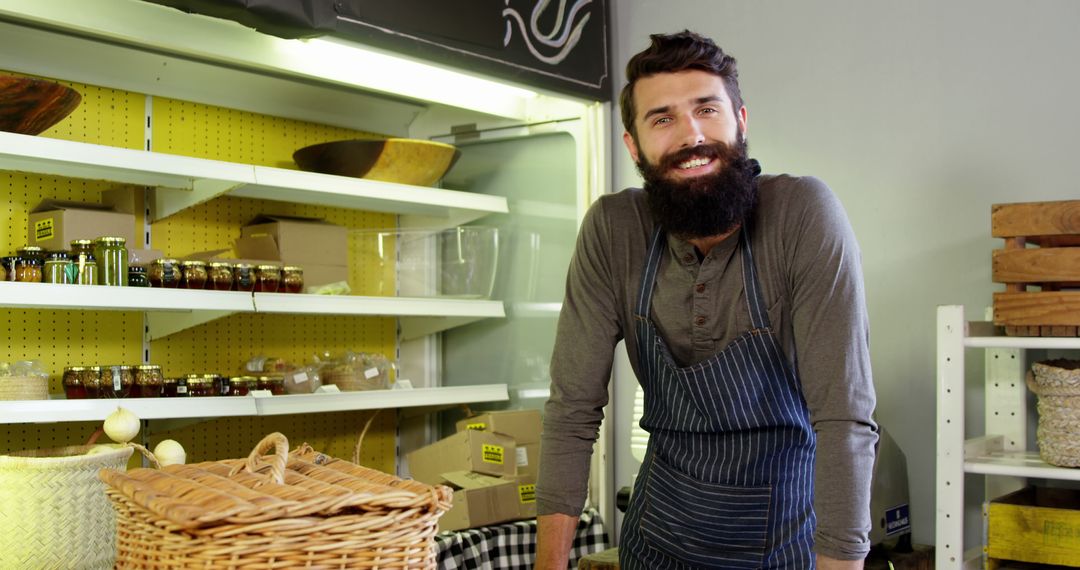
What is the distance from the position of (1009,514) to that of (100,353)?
258cm

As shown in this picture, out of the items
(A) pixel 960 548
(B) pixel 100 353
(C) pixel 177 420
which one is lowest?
(A) pixel 960 548

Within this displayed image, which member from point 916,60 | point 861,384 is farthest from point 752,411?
point 916,60

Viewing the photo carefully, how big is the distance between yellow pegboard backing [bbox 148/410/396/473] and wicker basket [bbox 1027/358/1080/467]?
2372 mm

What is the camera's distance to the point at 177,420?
3.19m

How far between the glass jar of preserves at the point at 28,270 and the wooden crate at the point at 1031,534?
7.78 feet

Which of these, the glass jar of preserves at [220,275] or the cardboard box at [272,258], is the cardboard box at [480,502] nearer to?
the cardboard box at [272,258]

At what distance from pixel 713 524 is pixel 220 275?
69.0 inches

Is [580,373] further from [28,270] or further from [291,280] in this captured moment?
[291,280]

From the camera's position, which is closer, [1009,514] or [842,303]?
[842,303]

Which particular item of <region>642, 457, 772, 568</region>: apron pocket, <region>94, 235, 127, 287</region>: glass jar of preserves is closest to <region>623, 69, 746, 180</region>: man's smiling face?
<region>642, 457, 772, 568</region>: apron pocket

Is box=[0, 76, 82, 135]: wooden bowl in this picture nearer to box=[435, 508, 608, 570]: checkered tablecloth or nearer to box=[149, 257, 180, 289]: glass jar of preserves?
box=[149, 257, 180, 289]: glass jar of preserves

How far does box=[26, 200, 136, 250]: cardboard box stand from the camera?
2.88 metres

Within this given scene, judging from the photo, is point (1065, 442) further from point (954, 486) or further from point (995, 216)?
point (995, 216)

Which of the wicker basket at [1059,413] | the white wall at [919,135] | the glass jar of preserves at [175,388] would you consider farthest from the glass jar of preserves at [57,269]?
the wicker basket at [1059,413]
